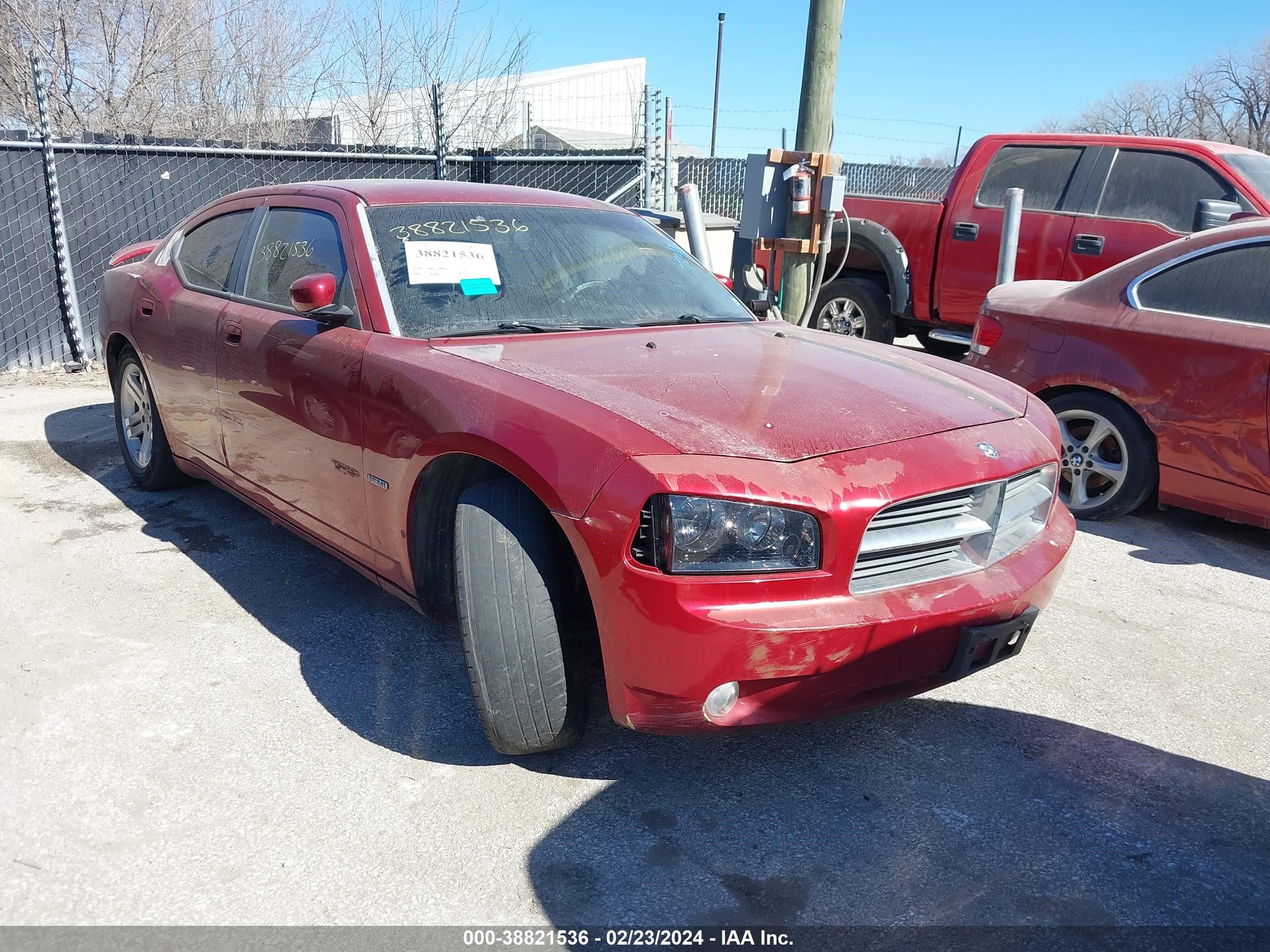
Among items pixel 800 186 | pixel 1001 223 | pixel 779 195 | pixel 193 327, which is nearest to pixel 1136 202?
pixel 1001 223

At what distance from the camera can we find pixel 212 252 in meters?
4.63

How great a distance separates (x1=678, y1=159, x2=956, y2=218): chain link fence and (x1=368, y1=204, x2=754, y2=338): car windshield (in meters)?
13.8

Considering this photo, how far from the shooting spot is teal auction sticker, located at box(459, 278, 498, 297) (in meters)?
3.51

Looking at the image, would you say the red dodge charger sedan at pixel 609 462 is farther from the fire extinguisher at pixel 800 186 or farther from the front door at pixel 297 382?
the fire extinguisher at pixel 800 186

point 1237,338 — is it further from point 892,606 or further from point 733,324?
point 892,606

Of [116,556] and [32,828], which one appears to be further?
[116,556]

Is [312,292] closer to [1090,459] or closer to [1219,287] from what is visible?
[1090,459]

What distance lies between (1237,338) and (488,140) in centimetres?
932

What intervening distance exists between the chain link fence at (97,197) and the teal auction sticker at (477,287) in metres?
4.82

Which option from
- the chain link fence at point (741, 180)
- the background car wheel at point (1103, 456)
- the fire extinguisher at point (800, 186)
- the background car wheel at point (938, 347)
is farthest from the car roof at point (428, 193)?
the chain link fence at point (741, 180)

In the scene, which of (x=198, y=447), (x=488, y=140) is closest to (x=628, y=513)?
(x=198, y=447)

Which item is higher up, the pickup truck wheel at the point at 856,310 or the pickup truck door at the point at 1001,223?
the pickup truck door at the point at 1001,223

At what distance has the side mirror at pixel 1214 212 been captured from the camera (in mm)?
6418

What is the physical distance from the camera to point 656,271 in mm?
4090
